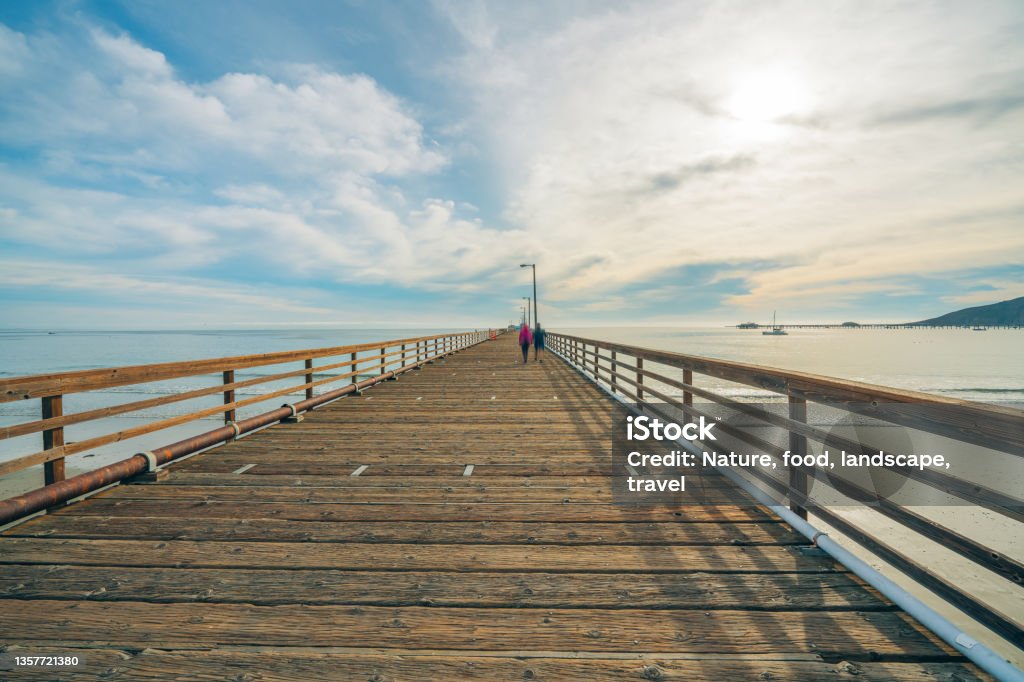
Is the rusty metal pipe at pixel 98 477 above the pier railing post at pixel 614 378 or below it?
below

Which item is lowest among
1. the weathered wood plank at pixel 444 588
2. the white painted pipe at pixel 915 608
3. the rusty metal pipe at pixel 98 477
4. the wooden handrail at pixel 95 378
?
the weathered wood plank at pixel 444 588

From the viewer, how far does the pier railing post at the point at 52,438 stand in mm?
3836

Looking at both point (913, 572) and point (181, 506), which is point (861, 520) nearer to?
point (913, 572)

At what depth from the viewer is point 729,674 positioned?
81.3 inches

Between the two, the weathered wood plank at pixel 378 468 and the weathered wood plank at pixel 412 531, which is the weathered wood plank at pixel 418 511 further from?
the weathered wood plank at pixel 378 468

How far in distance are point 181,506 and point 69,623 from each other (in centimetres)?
161

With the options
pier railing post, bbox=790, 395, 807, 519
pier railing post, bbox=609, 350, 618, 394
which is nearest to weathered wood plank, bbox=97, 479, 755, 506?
pier railing post, bbox=790, 395, 807, 519

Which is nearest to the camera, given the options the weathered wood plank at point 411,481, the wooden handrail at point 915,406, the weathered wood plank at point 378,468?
→ the wooden handrail at point 915,406

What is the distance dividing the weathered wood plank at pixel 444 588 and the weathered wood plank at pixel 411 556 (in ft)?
0.27

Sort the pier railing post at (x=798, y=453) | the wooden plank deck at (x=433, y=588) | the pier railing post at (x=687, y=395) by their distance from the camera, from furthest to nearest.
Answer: the pier railing post at (x=687, y=395)
the pier railing post at (x=798, y=453)
the wooden plank deck at (x=433, y=588)

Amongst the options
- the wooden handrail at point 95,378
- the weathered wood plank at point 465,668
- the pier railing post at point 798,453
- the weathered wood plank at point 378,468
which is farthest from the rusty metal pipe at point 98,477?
the pier railing post at point 798,453

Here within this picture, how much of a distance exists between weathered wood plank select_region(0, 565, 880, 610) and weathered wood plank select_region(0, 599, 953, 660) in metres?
0.07

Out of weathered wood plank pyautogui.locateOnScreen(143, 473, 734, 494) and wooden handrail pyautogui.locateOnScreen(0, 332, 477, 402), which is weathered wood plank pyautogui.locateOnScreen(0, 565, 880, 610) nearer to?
wooden handrail pyautogui.locateOnScreen(0, 332, 477, 402)

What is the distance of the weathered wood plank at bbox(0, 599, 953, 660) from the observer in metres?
2.25
